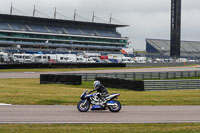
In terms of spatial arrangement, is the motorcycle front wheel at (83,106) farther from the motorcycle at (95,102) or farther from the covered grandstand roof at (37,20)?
the covered grandstand roof at (37,20)

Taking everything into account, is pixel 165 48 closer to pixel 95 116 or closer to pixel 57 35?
pixel 57 35

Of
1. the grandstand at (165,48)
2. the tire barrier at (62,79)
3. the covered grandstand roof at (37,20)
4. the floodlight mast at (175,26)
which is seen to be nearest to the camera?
the tire barrier at (62,79)

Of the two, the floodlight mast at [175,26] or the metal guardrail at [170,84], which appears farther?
the floodlight mast at [175,26]

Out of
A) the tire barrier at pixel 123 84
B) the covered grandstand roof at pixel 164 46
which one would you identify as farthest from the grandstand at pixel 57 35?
the tire barrier at pixel 123 84

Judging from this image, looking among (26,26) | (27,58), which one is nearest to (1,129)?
(27,58)

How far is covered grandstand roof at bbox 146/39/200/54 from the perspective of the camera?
136 meters

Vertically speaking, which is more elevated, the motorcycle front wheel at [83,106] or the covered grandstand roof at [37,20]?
the covered grandstand roof at [37,20]

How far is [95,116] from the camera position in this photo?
14.3 m

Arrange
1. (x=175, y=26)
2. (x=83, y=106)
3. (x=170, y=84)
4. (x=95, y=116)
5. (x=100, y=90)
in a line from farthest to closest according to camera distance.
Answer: (x=175, y=26) < (x=170, y=84) < (x=100, y=90) < (x=83, y=106) < (x=95, y=116)

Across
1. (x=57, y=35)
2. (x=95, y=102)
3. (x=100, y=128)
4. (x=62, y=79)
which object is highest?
(x=57, y=35)

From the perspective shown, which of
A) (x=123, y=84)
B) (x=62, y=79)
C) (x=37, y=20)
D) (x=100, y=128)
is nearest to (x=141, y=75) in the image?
(x=62, y=79)

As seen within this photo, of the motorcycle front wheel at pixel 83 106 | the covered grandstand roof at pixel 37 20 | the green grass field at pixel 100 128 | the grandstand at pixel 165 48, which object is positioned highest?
the covered grandstand roof at pixel 37 20

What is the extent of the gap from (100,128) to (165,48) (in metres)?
128

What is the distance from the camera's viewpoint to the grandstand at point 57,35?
117312 millimetres
